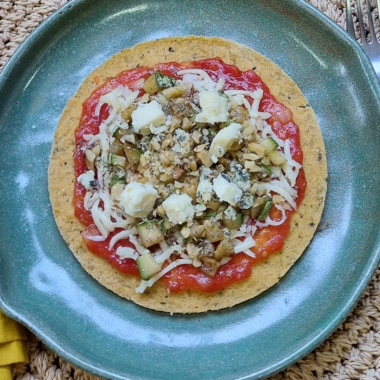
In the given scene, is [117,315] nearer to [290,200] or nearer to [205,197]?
[205,197]

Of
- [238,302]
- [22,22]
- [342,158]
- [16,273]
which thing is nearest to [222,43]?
[342,158]

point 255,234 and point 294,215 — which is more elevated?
point 294,215

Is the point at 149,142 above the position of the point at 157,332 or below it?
above

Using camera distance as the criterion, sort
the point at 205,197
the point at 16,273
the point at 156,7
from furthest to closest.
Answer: the point at 156,7 < the point at 16,273 < the point at 205,197

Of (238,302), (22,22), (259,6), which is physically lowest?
(238,302)

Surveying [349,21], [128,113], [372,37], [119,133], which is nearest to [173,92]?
[128,113]

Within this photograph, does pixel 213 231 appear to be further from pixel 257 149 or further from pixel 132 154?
pixel 132 154

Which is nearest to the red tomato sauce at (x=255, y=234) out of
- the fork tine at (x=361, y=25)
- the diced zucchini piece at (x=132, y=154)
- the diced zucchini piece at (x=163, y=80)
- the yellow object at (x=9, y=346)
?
the diced zucchini piece at (x=163, y=80)
